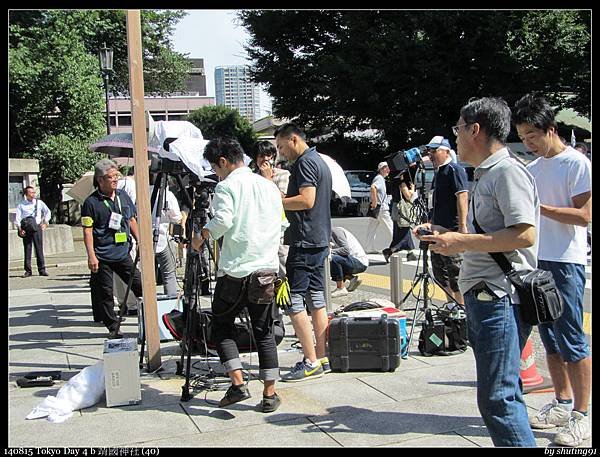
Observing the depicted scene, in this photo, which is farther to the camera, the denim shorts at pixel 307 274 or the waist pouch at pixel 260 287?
the denim shorts at pixel 307 274

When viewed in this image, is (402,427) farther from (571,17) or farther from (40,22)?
(571,17)

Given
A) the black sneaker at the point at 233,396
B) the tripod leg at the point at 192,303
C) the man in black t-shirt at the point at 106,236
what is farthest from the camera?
the man in black t-shirt at the point at 106,236

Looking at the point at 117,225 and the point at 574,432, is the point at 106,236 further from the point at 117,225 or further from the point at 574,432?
the point at 574,432

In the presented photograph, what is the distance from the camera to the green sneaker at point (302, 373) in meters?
5.14

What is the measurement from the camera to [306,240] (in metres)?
5.23

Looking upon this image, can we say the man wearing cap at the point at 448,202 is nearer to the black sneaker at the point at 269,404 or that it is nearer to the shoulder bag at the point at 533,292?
the black sneaker at the point at 269,404

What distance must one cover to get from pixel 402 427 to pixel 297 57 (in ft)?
97.5

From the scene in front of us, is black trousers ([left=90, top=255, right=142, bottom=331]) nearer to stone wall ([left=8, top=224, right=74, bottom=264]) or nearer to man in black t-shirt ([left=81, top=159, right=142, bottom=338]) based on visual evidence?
man in black t-shirt ([left=81, top=159, right=142, bottom=338])

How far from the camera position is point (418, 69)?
92.2ft

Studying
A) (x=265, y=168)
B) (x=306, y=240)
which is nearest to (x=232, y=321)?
(x=306, y=240)

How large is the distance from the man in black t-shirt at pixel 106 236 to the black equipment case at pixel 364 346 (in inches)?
112

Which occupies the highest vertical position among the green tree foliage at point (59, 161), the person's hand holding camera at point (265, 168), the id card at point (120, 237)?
the green tree foliage at point (59, 161)

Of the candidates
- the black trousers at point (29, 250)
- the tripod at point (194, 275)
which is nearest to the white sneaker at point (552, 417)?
the tripod at point (194, 275)

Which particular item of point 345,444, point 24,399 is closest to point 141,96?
Answer: point 24,399
